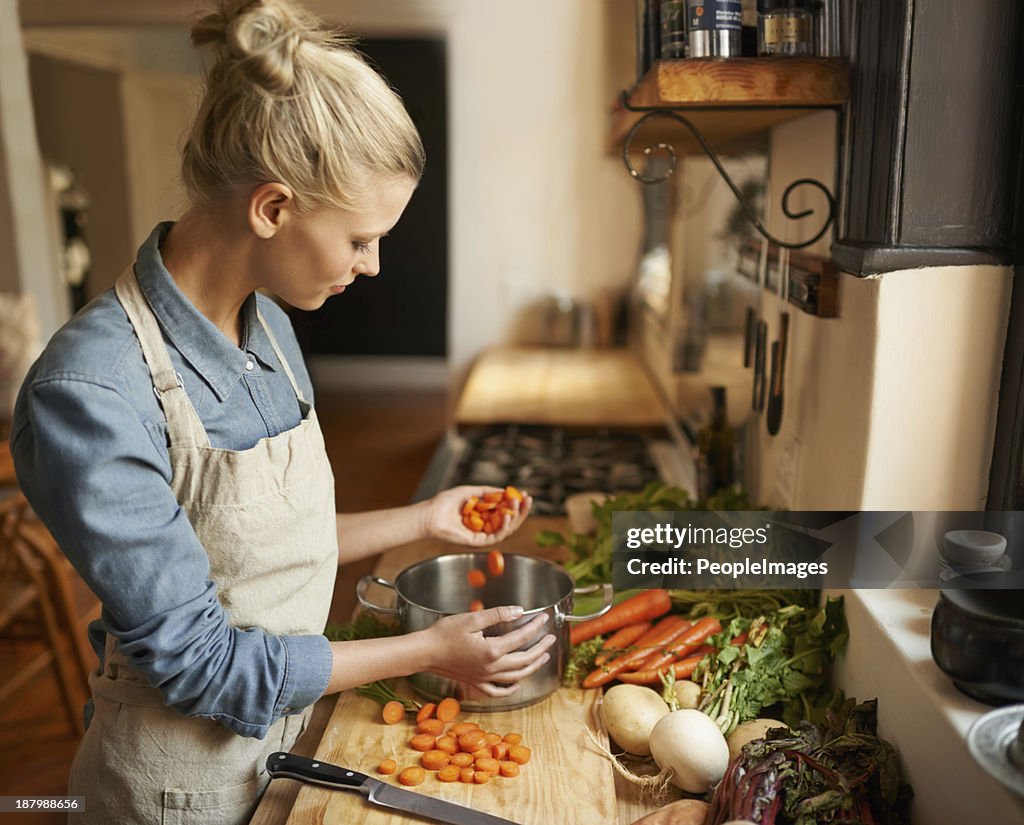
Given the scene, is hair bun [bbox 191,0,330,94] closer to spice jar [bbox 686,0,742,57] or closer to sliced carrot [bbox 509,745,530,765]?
spice jar [bbox 686,0,742,57]

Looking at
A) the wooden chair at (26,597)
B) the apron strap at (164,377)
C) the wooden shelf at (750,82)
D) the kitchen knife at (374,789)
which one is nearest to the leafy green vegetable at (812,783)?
the kitchen knife at (374,789)

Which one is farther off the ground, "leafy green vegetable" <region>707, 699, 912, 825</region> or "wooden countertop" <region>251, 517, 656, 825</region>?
"leafy green vegetable" <region>707, 699, 912, 825</region>

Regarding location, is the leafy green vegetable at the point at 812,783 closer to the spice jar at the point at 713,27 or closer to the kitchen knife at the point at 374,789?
the kitchen knife at the point at 374,789

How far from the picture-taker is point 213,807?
41.9 inches

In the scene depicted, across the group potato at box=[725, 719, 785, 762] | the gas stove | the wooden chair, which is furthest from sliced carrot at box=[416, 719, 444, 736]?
the wooden chair

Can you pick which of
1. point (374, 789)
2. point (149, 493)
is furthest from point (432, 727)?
point (149, 493)

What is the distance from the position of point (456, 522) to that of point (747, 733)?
50cm

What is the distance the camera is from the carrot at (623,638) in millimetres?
1336

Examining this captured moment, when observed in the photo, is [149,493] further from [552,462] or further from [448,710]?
[552,462]

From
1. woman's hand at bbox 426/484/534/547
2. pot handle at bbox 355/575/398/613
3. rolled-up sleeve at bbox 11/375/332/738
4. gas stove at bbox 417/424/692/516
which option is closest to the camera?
rolled-up sleeve at bbox 11/375/332/738

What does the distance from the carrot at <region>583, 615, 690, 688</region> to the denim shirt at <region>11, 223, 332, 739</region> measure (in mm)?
420

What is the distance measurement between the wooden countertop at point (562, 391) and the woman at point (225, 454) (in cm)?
192

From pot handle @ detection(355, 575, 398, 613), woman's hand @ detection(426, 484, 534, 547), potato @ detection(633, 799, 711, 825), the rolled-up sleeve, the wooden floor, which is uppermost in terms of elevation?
the rolled-up sleeve

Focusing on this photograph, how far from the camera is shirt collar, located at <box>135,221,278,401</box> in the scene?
3.22 feet
